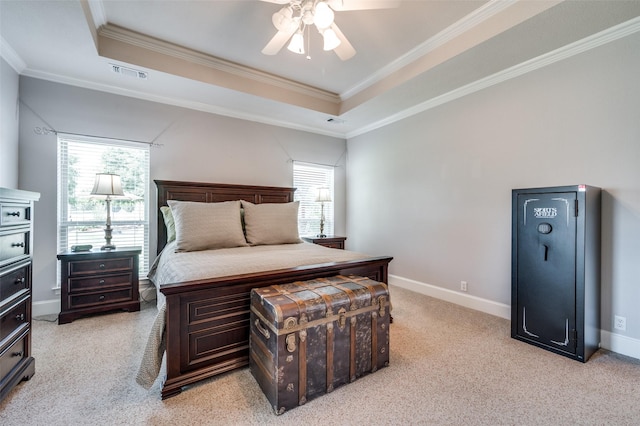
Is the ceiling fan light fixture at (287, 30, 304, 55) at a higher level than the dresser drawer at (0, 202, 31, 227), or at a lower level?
higher

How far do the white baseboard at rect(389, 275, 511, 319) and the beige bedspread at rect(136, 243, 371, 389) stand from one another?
1587 millimetres

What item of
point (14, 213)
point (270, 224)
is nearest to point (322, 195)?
point (270, 224)

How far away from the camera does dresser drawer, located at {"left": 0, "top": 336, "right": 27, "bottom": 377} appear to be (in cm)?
159

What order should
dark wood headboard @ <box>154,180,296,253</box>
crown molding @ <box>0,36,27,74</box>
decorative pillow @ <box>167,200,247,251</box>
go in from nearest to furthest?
1. crown molding @ <box>0,36,27,74</box>
2. decorative pillow @ <box>167,200,247,251</box>
3. dark wood headboard @ <box>154,180,296,253</box>

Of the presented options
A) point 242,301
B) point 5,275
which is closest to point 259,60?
point 242,301

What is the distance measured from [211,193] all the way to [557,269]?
3.83 m

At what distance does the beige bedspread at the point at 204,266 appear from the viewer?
168 cm

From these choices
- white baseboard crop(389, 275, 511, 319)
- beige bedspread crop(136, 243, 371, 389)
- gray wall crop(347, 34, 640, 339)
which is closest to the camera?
beige bedspread crop(136, 243, 371, 389)

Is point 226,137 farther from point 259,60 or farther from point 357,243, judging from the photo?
point 357,243

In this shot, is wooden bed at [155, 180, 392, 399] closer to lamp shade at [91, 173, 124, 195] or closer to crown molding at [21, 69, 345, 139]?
lamp shade at [91, 173, 124, 195]

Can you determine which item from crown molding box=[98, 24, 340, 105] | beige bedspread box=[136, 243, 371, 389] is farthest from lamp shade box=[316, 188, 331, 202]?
beige bedspread box=[136, 243, 371, 389]

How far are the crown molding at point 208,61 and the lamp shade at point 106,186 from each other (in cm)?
137

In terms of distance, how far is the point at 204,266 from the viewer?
2.06 meters

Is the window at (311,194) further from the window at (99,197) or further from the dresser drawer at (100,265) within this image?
the dresser drawer at (100,265)
